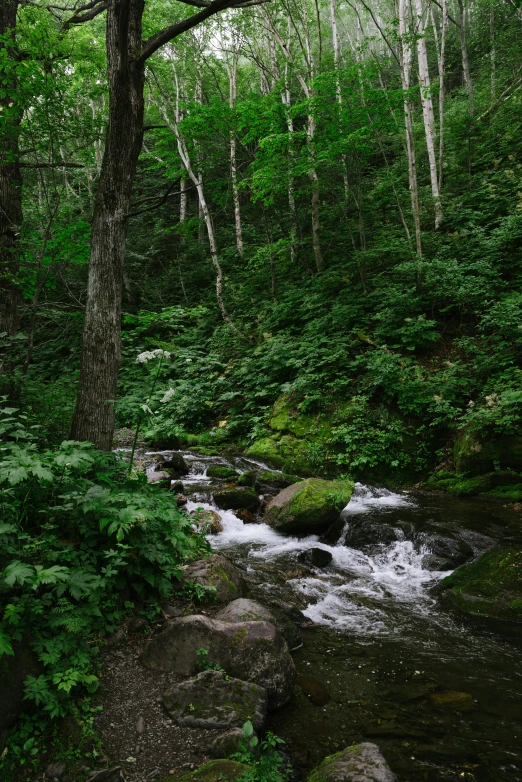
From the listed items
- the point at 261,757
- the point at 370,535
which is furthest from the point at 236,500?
the point at 261,757

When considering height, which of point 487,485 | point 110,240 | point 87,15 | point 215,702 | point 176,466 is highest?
point 87,15

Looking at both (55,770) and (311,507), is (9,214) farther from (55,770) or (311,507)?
(55,770)

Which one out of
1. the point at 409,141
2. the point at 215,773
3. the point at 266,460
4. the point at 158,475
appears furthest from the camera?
the point at 409,141

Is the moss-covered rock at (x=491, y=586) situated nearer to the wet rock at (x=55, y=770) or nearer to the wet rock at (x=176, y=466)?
the wet rock at (x=55, y=770)

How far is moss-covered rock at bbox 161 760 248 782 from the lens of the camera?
274 centimetres

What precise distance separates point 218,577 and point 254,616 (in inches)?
28.1

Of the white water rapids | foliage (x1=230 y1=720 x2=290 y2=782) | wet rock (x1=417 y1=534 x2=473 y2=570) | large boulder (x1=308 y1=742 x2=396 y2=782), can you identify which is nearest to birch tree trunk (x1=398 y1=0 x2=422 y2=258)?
the white water rapids

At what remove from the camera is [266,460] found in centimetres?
1159

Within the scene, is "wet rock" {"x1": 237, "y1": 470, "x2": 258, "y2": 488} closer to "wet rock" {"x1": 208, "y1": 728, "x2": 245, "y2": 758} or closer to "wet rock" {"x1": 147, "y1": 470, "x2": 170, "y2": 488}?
"wet rock" {"x1": 147, "y1": 470, "x2": 170, "y2": 488}

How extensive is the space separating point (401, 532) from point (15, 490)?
6.14 meters

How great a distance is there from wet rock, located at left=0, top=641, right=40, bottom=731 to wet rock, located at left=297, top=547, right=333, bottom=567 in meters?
4.69

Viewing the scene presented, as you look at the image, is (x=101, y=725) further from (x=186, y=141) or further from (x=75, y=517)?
(x=186, y=141)

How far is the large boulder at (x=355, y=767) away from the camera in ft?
9.84

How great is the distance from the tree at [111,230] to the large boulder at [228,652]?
2.30 m
